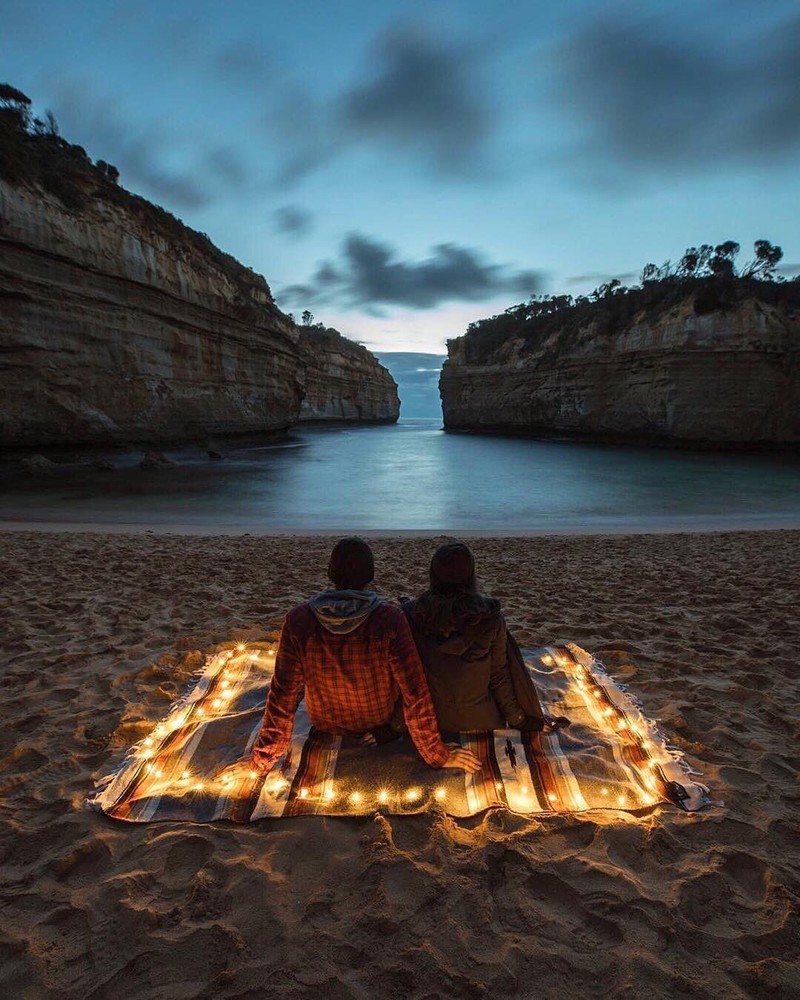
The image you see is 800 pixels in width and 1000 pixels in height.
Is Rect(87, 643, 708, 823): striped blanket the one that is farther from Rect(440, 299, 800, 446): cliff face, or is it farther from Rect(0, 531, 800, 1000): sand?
Rect(440, 299, 800, 446): cliff face

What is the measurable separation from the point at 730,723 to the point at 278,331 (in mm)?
40544

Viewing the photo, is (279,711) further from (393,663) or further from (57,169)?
(57,169)

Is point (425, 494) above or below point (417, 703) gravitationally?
below

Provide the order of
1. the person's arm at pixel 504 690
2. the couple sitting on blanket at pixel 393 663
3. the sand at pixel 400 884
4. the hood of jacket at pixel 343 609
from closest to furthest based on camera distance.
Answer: the sand at pixel 400 884
the hood of jacket at pixel 343 609
the couple sitting on blanket at pixel 393 663
the person's arm at pixel 504 690

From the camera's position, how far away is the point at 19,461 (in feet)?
71.0

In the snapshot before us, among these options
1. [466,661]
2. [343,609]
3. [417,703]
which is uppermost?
[343,609]

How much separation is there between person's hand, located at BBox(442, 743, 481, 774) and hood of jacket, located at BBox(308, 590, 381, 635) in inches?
37.0

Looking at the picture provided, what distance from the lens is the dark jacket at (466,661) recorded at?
8.51 feet

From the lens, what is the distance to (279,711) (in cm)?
268

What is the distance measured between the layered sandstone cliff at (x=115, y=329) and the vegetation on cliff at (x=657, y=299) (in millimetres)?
29864

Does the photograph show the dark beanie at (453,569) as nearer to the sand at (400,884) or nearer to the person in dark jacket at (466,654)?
the person in dark jacket at (466,654)

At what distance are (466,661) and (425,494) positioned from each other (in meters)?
21.5

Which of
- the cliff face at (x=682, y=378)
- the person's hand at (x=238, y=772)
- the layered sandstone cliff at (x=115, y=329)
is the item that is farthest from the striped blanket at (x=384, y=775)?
the cliff face at (x=682, y=378)

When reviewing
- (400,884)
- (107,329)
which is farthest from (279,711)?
(107,329)
